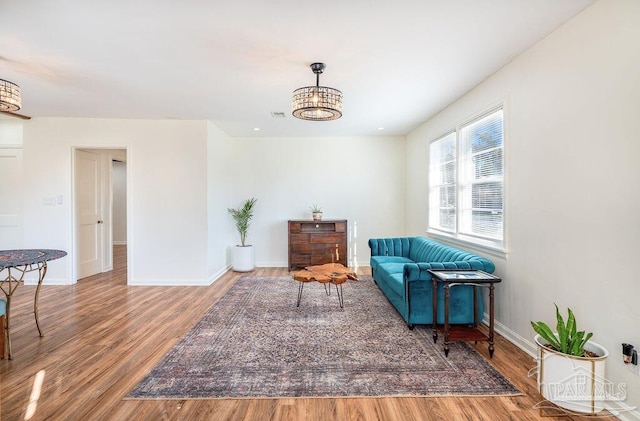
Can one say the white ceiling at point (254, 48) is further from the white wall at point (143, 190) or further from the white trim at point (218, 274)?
the white trim at point (218, 274)

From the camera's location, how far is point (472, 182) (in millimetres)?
3787

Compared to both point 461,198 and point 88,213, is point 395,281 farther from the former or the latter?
point 88,213

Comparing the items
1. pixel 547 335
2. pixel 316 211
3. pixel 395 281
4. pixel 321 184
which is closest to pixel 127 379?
pixel 395 281

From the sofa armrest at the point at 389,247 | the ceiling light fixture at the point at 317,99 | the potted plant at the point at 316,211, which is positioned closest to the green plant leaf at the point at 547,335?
the ceiling light fixture at the point at 317,99

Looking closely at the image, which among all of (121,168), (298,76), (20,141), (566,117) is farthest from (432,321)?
(121,168)

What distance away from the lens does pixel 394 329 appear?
3.20 m

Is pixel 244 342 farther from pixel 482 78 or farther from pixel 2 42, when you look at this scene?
pixel 482 78

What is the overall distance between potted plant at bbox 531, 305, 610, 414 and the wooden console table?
4.13 meters

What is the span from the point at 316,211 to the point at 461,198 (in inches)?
115

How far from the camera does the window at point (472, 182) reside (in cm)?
329

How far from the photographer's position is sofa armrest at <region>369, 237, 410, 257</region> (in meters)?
4.95

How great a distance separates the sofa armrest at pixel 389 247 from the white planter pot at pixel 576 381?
300 centimetres

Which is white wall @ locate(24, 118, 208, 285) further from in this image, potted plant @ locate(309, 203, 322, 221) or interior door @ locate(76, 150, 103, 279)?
potted plant @ locate(309, 203, 322, 221)

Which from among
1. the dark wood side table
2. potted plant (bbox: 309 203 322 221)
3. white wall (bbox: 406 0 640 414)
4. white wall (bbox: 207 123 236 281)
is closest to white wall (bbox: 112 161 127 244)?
white wall (bbox: 207 123 236 281)
